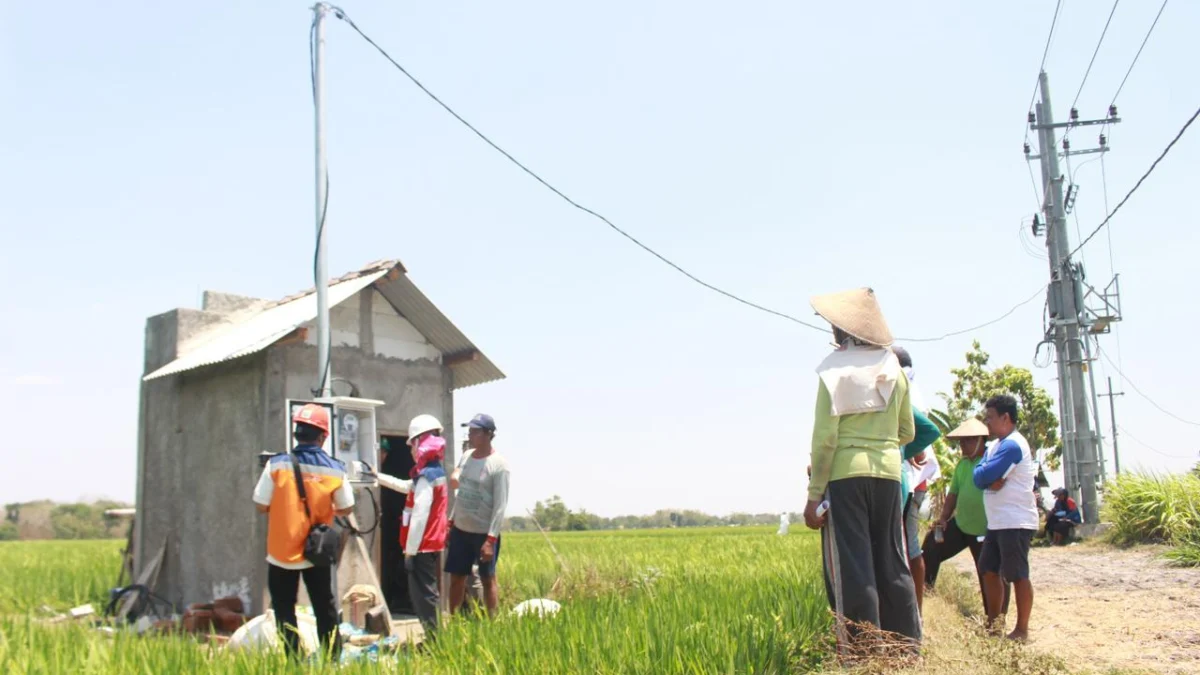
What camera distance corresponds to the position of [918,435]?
5.38 m

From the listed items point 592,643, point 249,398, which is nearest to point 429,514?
point 249,398

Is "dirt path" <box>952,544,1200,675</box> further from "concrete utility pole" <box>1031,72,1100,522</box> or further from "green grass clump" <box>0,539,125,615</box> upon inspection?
"green grass clump" <box>0,539,125,615</box>

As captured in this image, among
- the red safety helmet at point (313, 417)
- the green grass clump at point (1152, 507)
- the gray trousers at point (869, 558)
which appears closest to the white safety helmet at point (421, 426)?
the red safety helmet at point (313, 417)

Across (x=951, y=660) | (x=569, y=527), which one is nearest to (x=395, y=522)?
(x=951, y=660)

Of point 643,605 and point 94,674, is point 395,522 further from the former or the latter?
point 94,674

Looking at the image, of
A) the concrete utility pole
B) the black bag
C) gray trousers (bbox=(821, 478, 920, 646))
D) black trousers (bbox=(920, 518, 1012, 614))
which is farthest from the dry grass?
the concrete utility pole

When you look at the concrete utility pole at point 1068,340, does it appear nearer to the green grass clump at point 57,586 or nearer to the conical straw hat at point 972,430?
the conical straw hat at point 972,430

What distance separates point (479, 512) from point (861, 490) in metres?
3.25

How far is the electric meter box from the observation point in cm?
836

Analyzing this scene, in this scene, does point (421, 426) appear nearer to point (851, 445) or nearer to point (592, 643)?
point (592, 643)

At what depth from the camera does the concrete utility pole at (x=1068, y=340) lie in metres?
18.7

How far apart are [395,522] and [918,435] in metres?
5.93

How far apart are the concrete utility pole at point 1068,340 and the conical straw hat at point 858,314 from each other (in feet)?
52.8

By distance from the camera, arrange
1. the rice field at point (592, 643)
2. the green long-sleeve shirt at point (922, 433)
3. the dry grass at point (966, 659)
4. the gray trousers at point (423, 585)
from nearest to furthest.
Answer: the rice field at point (592, 643) < the dry grass at point (966, 659) < the green long-sleeve shirt at point (922, 433) < the gray trousers at point (423, 585)
